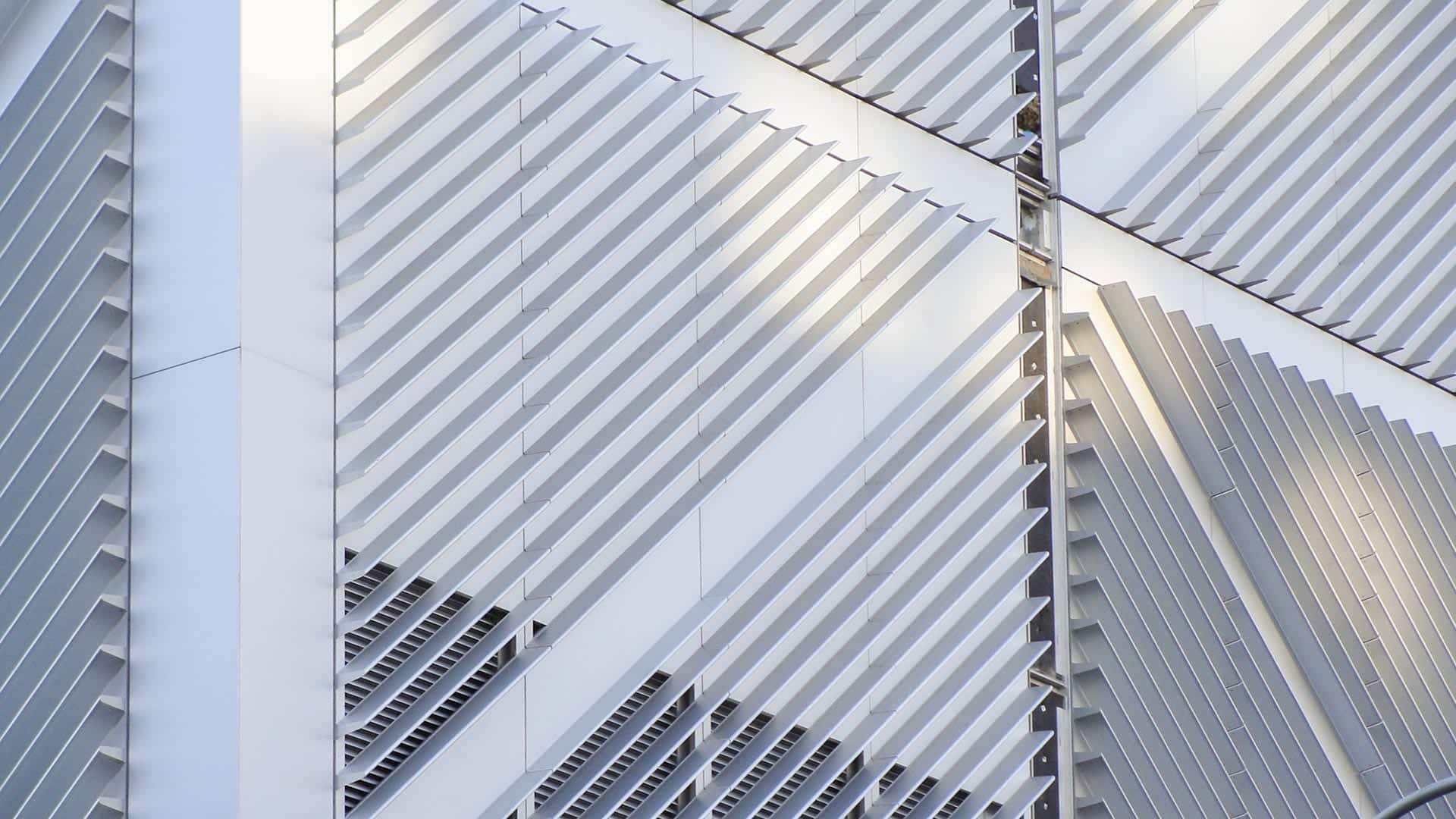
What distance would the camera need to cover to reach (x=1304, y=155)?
16109mm

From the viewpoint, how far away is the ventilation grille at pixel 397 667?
10.7 meters

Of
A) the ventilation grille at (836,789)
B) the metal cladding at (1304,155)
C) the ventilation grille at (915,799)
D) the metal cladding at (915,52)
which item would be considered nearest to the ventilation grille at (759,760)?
the ventilation grille at (836,789)

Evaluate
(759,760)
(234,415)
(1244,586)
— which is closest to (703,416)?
(759,760)

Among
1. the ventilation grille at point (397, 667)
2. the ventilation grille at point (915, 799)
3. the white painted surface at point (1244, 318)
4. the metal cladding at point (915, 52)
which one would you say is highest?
the metal cladding at point (915, 52)

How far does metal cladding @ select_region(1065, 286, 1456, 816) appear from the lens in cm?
1412

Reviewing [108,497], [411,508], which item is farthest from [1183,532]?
[108,497]

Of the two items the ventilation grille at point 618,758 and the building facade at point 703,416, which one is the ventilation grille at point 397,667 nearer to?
Answer: the building facade at point 703,416

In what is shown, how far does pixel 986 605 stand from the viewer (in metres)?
13.4

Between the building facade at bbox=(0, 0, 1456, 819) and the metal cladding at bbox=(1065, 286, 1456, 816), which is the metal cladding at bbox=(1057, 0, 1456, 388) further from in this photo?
the metal cladding at bbox=(1065, 286, 1456, 816)

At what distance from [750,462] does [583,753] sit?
176cm

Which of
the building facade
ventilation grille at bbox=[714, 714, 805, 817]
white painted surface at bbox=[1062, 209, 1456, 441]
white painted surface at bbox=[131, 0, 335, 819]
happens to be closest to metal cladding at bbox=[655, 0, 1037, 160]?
the building facade

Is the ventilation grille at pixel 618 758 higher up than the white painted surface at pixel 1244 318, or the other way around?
the white painted surface at pixel 1244 318

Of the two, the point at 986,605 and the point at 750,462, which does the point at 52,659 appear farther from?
the point at 986,605

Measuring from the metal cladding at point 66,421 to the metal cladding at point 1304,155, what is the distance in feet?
19.4
